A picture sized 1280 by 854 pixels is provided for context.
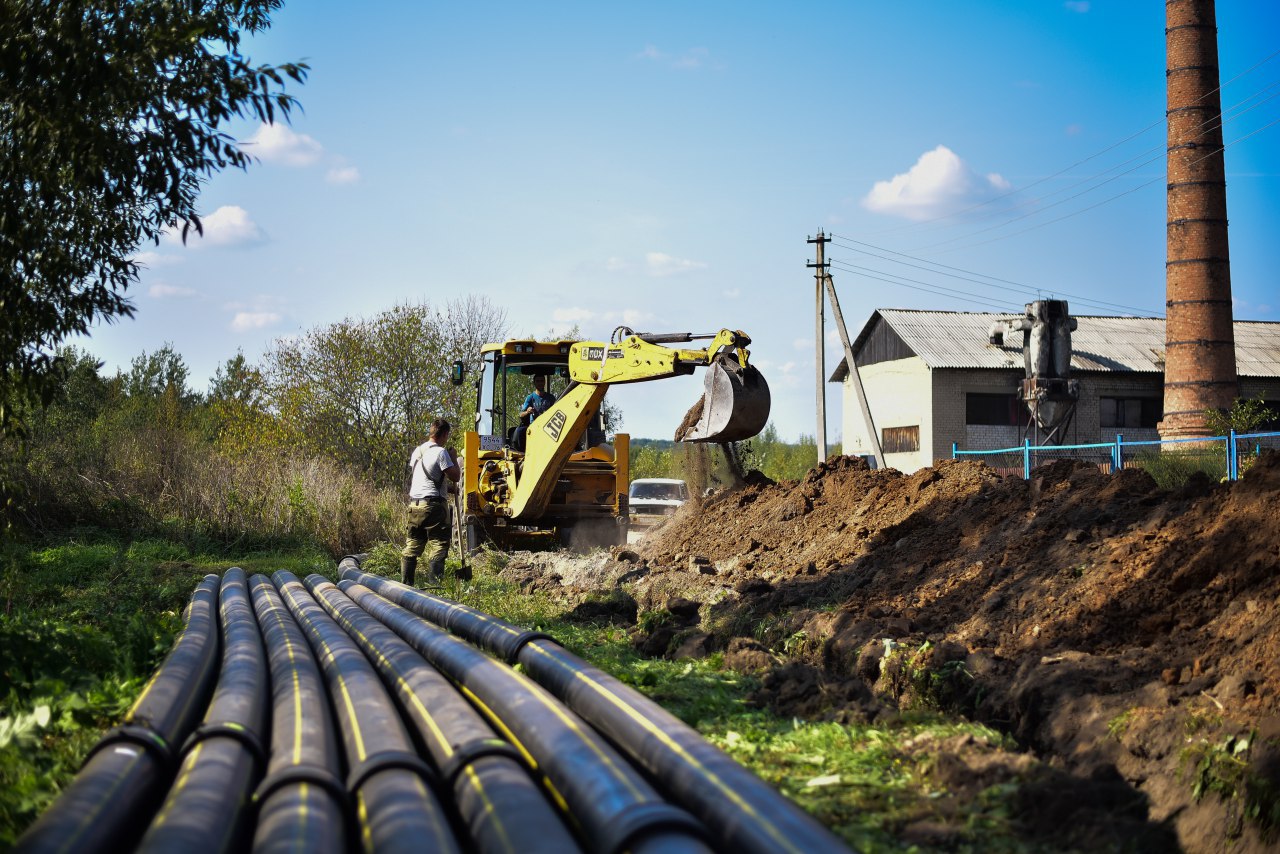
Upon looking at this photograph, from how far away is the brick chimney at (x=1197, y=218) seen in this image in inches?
1009

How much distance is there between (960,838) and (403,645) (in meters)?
3.71

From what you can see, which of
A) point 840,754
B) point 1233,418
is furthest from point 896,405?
point 840,754

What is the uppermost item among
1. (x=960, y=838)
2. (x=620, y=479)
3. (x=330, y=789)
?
(x=620, y=479)

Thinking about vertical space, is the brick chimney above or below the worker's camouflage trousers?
above

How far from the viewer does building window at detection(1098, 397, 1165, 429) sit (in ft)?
113

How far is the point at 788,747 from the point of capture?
5141 mm

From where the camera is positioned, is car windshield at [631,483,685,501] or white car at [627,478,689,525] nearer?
white car at [627,478,689,525]

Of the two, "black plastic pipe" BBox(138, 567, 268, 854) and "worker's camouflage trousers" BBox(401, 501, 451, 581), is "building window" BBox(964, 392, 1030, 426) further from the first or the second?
"black plastic pipe" BBox(138, 567, 268, 854)

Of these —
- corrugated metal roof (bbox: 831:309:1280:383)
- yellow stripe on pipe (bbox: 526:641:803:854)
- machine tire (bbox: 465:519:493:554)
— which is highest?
corrugated metal roof (bbox: 831:309:1280:383)

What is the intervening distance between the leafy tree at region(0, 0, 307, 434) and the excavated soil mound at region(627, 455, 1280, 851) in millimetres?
4841

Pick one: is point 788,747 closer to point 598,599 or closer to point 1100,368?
point 598,599

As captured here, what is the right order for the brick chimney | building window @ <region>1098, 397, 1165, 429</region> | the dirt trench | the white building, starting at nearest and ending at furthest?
1. the dirt trench
2. the brick chimney
3. the white building
4. building window @ <region>1098, 397, 1165, 429</region>

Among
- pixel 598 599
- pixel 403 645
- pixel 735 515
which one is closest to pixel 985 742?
pixel 403 645

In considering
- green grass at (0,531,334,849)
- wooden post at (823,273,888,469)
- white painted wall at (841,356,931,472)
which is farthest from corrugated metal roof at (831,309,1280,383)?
green grass at (0,531,334,849)
